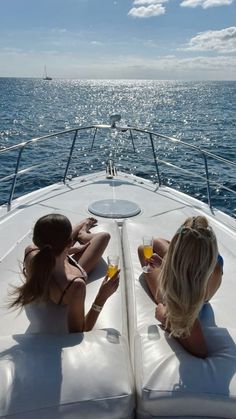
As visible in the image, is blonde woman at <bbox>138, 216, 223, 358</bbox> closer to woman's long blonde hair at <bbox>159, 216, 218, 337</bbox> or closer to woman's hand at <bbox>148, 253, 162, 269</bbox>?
woman's long blonde hair at <bbox>159, 216, 218, 337</bbox>

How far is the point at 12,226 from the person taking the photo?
4.34m

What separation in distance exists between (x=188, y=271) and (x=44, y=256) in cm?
77

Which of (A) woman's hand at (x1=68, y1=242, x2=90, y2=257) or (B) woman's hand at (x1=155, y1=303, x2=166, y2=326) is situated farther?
(A) woman's hand at (x1=68, y1=242, x2=90, y2=257)

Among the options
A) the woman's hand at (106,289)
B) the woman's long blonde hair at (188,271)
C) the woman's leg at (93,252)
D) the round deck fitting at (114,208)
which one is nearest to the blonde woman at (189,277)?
the woman's long blonde hair at (188,271)

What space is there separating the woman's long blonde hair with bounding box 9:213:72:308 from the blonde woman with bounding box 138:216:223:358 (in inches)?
23.8

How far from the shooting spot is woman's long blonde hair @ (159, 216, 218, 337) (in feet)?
6.38

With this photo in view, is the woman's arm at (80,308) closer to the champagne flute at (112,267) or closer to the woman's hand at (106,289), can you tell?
the woman's hand at (106,289)

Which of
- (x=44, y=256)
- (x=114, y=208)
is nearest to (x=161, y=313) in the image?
(x=44, y=256)

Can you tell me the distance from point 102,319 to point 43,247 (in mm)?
708

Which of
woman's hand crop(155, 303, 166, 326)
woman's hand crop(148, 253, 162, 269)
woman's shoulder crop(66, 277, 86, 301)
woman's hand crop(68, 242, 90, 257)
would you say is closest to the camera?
woman's shoulder crop(66, 277, 86, 301)

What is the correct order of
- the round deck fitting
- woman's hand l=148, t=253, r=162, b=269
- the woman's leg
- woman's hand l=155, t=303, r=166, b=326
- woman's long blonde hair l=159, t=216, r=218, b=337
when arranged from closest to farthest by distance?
woman's long blonde hair l=159, t=216, r=218, b=337 < woman's hand l=155, t=303, r=166, b=326 < woman's hand l=148, t=253, r=162, b=269 < the woman's leg < the round deck fitting

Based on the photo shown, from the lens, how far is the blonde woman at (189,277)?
195 cm

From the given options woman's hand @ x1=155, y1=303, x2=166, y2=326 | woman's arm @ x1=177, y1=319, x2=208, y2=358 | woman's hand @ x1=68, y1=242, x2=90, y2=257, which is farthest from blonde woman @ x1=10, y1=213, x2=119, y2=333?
woman's hand @ x1=68, y1=242, x2=90, y2=257

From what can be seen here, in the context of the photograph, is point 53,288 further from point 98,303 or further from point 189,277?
point 189,277
